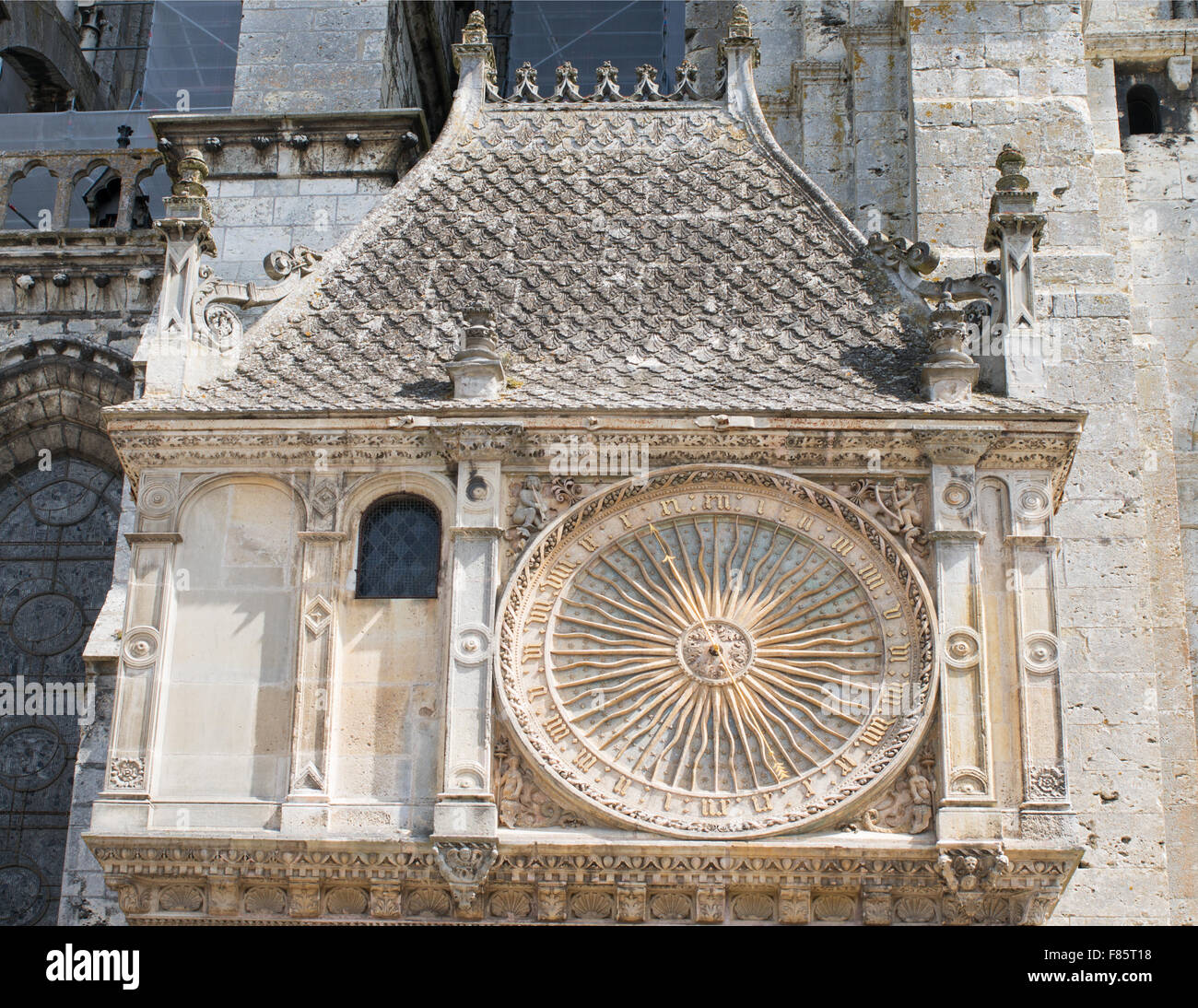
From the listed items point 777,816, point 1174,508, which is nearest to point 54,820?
point 777,816

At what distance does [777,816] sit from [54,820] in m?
6.63

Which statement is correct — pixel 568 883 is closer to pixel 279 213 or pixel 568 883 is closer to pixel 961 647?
pixel 961 647

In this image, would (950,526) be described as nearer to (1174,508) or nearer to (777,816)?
(777,816)

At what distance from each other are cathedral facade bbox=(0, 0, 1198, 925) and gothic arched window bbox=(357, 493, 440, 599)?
21mm

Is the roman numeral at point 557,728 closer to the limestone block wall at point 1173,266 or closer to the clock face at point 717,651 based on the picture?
the clock face at point 717,651

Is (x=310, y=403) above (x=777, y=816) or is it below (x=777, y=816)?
above

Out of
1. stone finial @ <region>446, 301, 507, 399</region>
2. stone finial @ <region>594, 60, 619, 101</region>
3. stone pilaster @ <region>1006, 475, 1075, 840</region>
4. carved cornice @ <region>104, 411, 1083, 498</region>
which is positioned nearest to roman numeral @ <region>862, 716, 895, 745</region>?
stone pilaster @ <region>1006, 475, 1075, 840</region>

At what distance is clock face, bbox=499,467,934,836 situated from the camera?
11703 mm

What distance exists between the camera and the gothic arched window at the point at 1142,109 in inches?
675

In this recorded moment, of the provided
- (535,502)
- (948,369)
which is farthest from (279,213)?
(948,369)

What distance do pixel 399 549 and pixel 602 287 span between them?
2.74 metres

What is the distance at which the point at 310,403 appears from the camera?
12.7 metres
